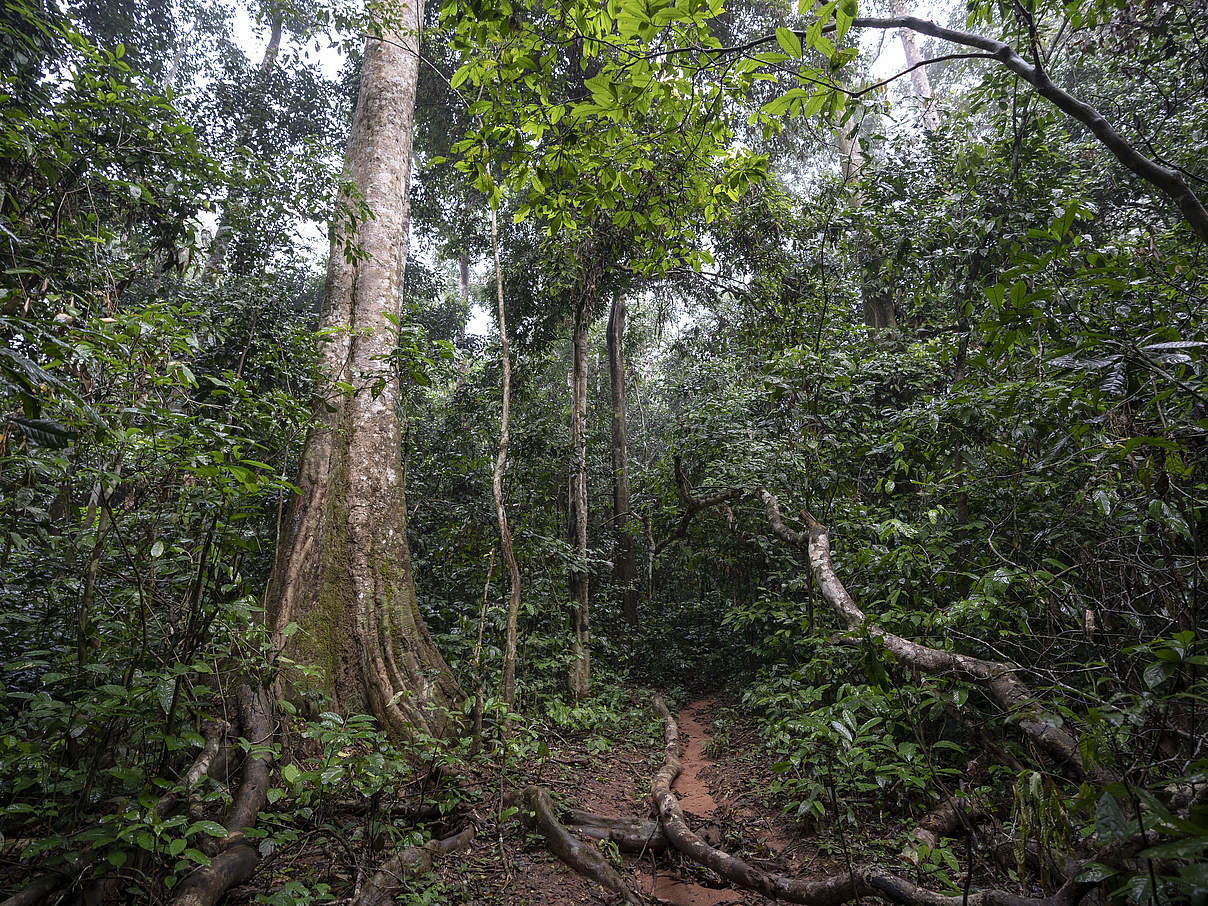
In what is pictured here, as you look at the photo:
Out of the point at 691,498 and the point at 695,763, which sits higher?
the point at 691,498

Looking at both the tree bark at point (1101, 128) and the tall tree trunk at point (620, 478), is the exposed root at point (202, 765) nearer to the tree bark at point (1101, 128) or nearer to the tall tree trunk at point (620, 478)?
the tree bark at point (1101, 128)

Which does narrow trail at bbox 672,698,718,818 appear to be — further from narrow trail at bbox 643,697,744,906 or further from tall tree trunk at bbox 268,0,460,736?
tall tree trunk at bbox 268,0,460,736

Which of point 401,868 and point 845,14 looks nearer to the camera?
point 845,14

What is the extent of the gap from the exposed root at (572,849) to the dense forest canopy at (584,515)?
2 cm

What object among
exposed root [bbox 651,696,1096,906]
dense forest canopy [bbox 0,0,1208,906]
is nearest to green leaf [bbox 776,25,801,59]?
dense forest canopy [bbox 0,0,1208,906]

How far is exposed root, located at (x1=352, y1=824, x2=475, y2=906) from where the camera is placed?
2.54 metres

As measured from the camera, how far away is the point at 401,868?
275 centimetres

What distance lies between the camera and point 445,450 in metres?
8.98

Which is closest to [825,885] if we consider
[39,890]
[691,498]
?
[39,890]

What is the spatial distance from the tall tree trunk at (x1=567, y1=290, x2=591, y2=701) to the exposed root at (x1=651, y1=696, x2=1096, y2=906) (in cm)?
282

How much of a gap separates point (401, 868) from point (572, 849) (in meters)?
0.94

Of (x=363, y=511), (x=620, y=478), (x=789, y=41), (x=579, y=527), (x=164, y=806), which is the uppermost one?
(x=620, y=478)

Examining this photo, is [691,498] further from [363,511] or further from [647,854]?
[647,854]

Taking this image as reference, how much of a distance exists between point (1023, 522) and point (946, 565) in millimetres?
687
